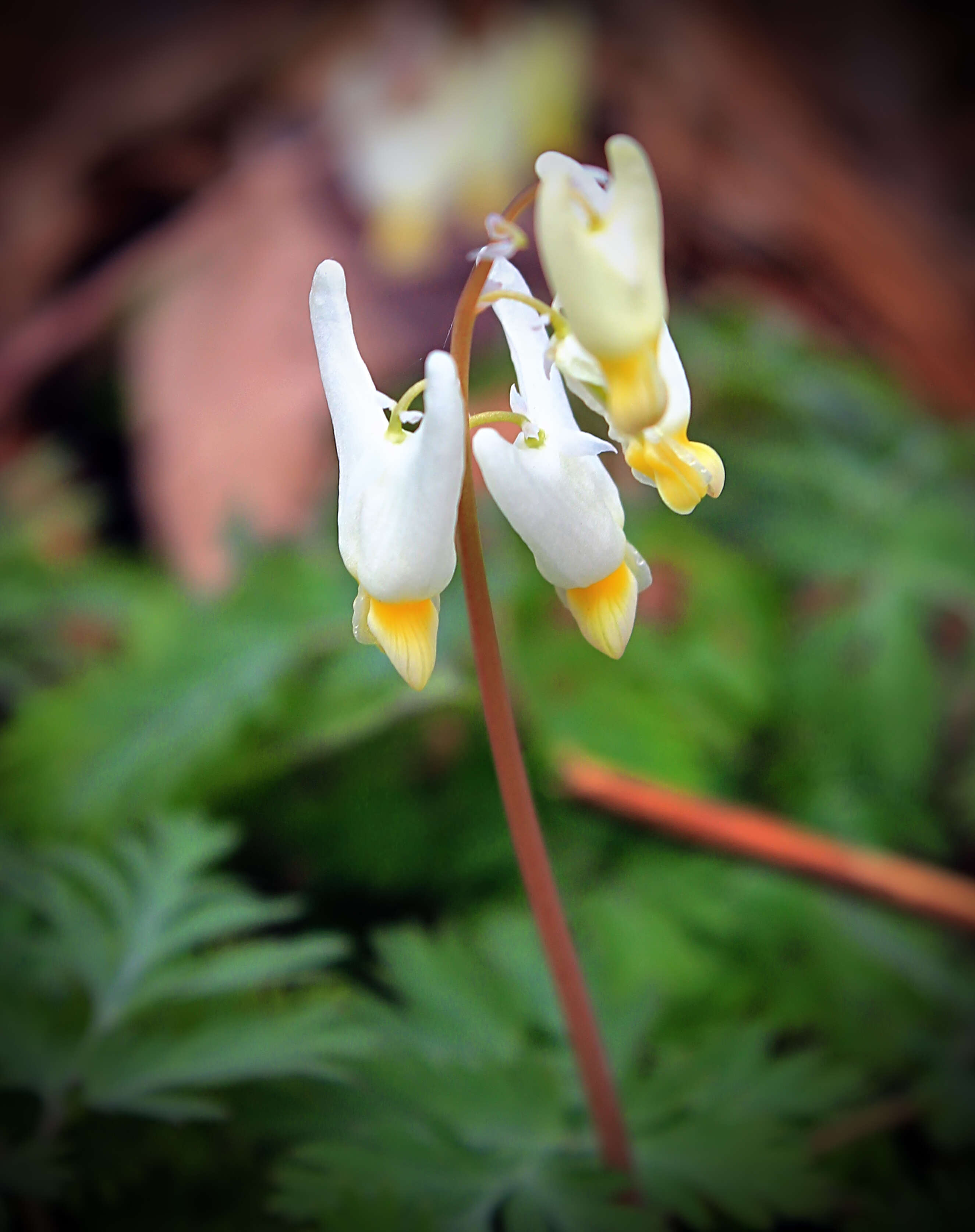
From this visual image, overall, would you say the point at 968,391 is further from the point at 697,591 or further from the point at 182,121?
the point at 182,121

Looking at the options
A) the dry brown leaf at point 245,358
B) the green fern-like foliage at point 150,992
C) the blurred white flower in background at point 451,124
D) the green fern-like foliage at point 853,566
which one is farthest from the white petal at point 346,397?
the blurred white flower in background at point 451,124

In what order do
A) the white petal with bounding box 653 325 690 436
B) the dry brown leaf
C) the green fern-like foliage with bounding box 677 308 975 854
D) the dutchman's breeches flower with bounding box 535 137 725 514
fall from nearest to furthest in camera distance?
the dutchman's breeches flower with bounding box 535 137 725 514 < the white petal with bounding box 653 325 690 436 < the green fern-like foliage with bounding box 677 308 975 854 < the dry brown leaf

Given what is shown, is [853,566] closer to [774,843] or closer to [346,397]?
[774,843]

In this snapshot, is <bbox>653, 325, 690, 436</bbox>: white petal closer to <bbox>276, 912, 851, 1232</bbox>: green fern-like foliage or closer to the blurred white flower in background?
<bbox>276, 912, 851, 1232</bbox>: green fern-like foliage

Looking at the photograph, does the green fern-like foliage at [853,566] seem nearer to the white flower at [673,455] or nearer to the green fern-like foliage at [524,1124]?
the green fern-like foliage at [524,1124]

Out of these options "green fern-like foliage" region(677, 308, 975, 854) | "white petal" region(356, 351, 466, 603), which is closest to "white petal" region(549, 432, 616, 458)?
"white petal" region(356, 351, 466, 603)

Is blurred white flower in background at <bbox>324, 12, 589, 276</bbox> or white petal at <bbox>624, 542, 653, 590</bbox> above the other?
blurred white flower in background at <bbox>324, 12, 589, 276</bbox>

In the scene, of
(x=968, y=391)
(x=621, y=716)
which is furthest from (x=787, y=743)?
(x=968, y=391)
